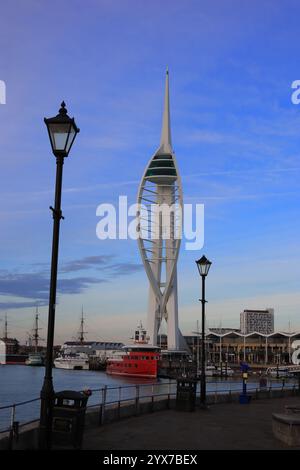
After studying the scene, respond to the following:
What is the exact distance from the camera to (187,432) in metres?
14.0

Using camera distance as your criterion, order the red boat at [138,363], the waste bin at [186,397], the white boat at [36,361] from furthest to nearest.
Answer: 1. the white boat at [36,361]
2. the red boat at [138,363]
3. the waste bin at [186,397]

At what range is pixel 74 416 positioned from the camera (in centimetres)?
1089

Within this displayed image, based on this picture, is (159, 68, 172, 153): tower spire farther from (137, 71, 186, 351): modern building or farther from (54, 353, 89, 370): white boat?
(54, 353, 89, 370): white boat

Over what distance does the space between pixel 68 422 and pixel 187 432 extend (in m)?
4.10

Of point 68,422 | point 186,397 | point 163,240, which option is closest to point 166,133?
point 163,240

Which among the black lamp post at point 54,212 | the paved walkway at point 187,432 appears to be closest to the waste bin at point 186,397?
the paved walkway at point 187,432

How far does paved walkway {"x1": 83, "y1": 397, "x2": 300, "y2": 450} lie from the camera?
12.1 meters

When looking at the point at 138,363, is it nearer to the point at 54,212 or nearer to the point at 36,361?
the point at 36,361

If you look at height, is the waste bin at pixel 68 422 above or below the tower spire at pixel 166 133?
below

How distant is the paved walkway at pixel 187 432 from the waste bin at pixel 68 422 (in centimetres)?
81

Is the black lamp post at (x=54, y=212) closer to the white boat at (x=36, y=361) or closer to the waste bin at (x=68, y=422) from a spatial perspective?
the waste bin at (x=68, y=422)

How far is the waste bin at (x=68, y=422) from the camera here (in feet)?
35.4
